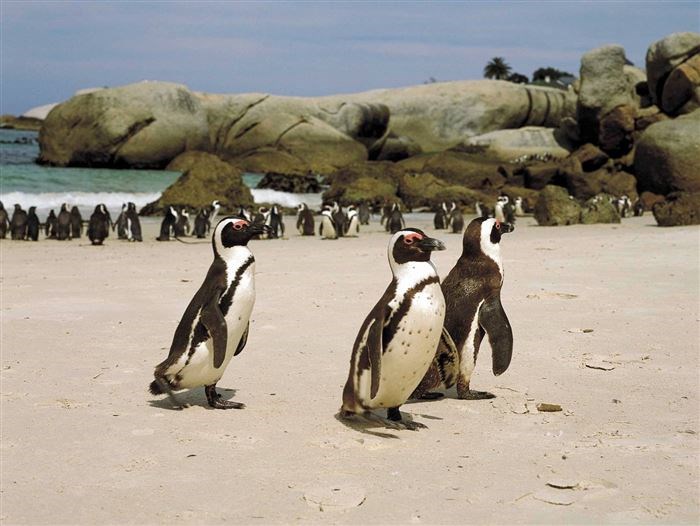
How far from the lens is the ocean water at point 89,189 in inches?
1109

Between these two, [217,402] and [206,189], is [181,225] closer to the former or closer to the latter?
[206,189]

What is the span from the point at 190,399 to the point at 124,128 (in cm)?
4190

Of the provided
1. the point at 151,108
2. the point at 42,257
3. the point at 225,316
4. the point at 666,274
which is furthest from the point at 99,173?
the point at 225,316

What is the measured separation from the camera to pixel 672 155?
2500cm

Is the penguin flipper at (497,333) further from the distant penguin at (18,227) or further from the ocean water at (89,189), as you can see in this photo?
the ocean water at (89,189)

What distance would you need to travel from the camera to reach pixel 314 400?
17.7 feet

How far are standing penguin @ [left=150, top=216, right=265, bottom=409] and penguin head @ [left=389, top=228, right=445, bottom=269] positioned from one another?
95 cm

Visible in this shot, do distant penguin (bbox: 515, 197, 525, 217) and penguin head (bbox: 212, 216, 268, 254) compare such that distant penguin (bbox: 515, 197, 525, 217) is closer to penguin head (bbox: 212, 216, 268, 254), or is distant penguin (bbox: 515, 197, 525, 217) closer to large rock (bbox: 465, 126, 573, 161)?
large rock (bbox: 465, 126, 573, 161)

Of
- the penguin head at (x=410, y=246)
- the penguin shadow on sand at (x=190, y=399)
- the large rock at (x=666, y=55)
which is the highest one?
the large rock at (x=666, y=55)

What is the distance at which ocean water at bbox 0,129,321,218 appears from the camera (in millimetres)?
28172

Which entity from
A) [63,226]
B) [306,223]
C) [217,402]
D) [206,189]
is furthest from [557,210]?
[217,402]

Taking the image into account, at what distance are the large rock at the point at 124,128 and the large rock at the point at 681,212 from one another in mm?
32637

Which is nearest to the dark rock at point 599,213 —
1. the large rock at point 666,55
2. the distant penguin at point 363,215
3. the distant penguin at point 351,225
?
the distant penguin at point 351,225

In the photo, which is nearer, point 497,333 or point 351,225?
point 497,333
